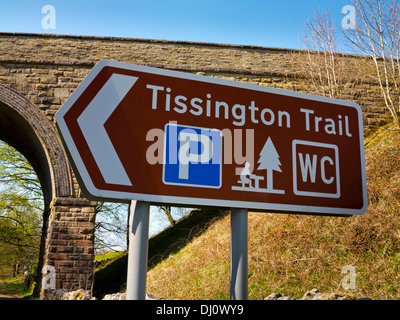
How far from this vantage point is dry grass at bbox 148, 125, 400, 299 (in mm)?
5980

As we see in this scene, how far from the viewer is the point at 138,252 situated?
4.78 ft

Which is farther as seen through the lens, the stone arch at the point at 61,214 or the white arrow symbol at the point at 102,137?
the stone arch at the point at 61,214

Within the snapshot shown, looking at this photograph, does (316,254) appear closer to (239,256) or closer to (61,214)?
(239,256)

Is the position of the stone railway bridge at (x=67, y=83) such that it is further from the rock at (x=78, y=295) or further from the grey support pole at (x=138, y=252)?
the grey support pole at (x=138, y=252)

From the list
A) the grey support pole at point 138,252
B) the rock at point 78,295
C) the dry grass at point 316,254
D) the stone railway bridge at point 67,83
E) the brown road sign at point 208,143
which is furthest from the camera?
the stone railway bridge at point 67,83

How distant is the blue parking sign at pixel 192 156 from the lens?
1578 millimetres

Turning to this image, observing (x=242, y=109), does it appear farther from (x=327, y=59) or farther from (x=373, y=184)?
(x=327, y=59)

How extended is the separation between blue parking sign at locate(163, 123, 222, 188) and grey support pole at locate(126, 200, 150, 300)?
0.16 meters

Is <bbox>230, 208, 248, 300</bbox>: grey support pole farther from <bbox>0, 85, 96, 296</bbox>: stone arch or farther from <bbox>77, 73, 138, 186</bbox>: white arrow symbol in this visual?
<bbox>0, 85, 96, 296</bbox>: stone arch

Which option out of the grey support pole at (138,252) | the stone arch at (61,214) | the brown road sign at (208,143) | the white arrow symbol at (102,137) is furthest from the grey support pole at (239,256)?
the stone arch at (61,214)

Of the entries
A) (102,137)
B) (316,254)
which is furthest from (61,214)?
(102,137)

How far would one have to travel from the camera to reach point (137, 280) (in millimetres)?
1431

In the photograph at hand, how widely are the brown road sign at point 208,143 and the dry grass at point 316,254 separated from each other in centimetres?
428
